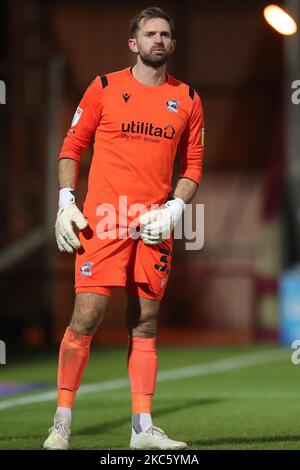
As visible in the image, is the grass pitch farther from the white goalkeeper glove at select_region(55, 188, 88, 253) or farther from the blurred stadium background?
the blurred stadium background

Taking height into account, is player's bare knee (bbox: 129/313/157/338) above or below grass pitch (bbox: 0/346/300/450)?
above

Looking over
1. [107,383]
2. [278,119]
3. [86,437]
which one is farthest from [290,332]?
[86,437]

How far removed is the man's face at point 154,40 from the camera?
20.6 feet

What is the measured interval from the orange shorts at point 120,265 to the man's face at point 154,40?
960 mm

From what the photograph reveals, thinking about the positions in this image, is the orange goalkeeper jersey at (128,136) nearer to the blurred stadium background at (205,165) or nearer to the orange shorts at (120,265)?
the orange shorts at (120,265)

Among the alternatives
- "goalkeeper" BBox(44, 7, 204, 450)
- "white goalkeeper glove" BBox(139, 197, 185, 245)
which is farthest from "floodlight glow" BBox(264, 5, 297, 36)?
"white goalkeeper glove" BBox(139, 197, 185, 245)

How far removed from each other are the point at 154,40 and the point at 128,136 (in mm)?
544

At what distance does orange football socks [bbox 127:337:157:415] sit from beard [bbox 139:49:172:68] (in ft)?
5.07

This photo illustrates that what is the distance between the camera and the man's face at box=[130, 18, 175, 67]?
629 cm

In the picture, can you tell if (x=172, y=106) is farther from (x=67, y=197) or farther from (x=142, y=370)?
(x=142, y=370)

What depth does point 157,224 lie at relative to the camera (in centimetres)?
621

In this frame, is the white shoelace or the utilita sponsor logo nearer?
the white shoelace

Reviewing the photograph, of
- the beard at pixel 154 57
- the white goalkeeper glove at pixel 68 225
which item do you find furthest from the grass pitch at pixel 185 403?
the beard at pixel 154 57

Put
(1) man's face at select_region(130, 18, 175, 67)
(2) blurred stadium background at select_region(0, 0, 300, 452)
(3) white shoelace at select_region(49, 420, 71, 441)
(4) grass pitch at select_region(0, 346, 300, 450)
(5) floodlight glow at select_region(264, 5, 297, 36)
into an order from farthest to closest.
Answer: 1. (2) blurred stadium background at select_region(0, 0, 300, 452)
2. (5) floodlight glow at select_region(264, 5, 297, 36)
3. (4) grass pitch at select_region(0, 346, 300, 450)
4. (1) man's face at select_region(130, 18, 175, 67)
5. (3) white shoelace at select_region(49, 420, 71, 441)
